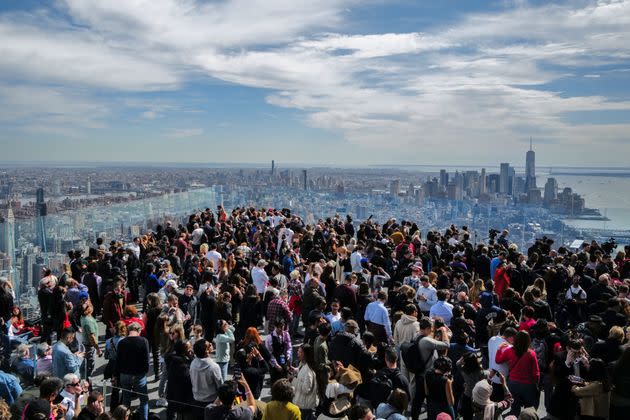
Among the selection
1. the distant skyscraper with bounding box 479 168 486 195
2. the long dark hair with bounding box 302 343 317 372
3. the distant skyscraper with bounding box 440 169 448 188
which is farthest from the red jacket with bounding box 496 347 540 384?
the distant skyscraper with bounding box 440 169 448 188

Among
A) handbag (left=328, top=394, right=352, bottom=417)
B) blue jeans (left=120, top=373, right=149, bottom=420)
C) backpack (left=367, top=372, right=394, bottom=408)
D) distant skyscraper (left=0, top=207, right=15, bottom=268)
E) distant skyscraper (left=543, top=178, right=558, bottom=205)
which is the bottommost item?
blue jeans (left=120, top=373, right=149, bottom=420)

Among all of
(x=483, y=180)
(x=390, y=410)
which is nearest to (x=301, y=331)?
(x=390, y=410)

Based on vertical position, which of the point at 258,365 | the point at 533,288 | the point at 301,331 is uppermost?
the point at 533,288

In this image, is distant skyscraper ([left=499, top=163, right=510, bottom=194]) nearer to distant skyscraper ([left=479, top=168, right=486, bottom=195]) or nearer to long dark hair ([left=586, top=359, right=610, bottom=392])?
distant skyscraper ([left=479, top=168, right=486, bottom=195])

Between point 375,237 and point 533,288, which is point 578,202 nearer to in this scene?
point 375,237

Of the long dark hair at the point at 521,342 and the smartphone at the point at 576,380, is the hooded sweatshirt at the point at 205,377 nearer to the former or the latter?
the long dark hair at the point at 521,342
